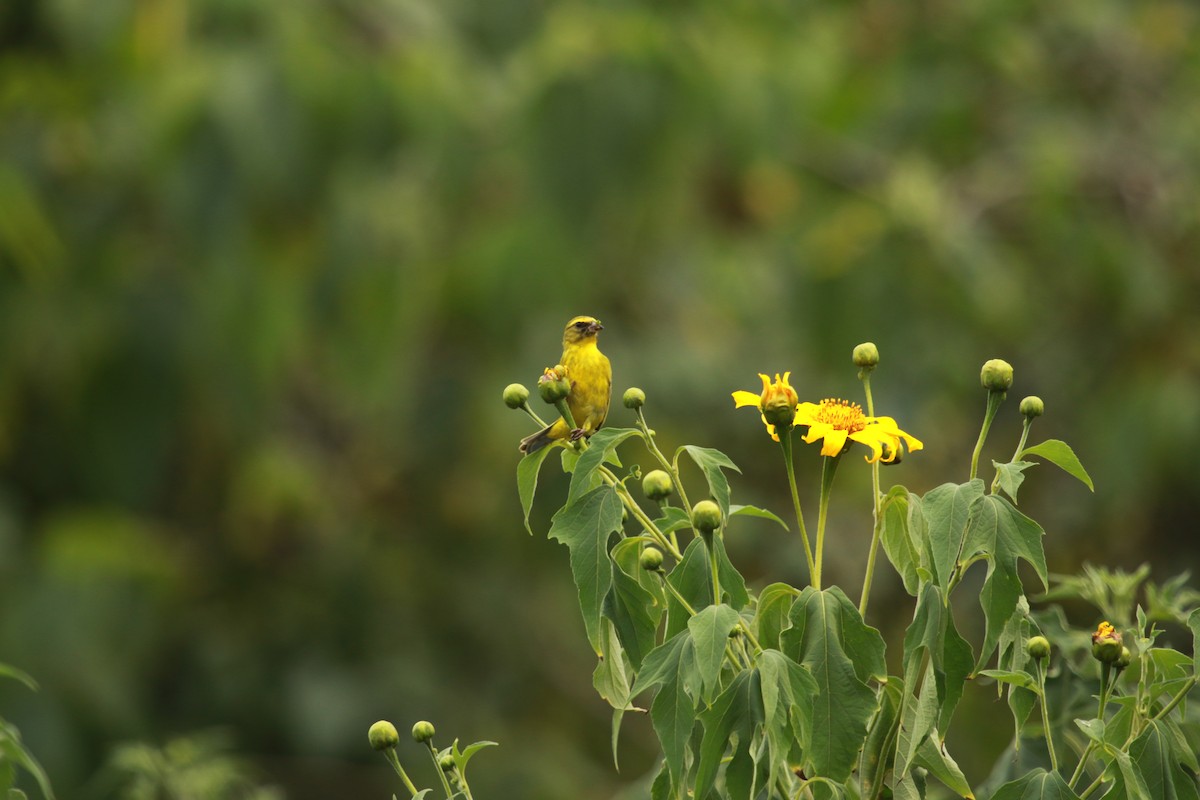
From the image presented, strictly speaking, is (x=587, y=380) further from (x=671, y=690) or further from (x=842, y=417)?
(x=671, y=690)

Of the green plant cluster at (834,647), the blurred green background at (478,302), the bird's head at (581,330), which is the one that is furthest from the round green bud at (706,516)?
the blurred green background at (478,302)

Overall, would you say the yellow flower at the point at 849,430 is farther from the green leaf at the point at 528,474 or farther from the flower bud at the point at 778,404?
the green leaf at the point at 528,474

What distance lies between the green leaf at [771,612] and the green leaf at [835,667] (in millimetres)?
31

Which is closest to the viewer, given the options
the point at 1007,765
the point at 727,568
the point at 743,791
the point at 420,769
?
the point at 743,791

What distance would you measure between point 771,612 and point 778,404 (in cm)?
23

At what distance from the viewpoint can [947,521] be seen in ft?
4.89

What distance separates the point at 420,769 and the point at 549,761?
27.5 inches

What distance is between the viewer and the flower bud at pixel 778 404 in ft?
5.62


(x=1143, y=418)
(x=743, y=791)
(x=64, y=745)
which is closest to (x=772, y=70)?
(x=1143, y=418)

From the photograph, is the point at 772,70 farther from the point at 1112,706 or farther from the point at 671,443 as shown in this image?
the point at 1112,706

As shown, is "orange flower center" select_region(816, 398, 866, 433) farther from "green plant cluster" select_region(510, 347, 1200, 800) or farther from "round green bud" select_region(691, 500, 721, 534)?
"round green bud" select_region(691, 500, 721, 534)

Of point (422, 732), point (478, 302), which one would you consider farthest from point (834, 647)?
point (478, 302)

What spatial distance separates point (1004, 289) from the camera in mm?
8156

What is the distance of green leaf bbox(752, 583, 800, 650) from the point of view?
62.9 inches
